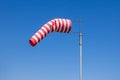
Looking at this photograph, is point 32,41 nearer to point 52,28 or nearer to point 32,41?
point 32,41

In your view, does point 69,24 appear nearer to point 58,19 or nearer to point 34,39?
point 58,19

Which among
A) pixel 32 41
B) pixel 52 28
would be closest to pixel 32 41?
A: pixel 32 41

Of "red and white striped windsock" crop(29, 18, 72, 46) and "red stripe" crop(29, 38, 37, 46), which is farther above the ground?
"red and white striped windsock" crop(29, 18, 72, 46)

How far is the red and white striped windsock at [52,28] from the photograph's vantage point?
1133 inches

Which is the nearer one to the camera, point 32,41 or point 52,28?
point 32,41

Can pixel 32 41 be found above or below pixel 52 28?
below

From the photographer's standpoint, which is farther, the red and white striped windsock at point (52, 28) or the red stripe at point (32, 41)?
the red and white striped windsock at point (52, 28)

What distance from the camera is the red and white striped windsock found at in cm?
2877

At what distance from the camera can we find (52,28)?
98.1 ft

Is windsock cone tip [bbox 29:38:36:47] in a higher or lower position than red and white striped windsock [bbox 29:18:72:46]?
lower

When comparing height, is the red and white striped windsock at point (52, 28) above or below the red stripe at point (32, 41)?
above

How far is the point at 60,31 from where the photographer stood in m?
30.3

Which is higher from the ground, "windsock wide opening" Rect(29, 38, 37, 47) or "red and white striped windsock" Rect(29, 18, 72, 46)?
"red and white striped windsock" Rect(29, 18, 72, 46)

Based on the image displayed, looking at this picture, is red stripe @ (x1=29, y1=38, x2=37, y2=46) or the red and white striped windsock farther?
the red and white striped windsock
